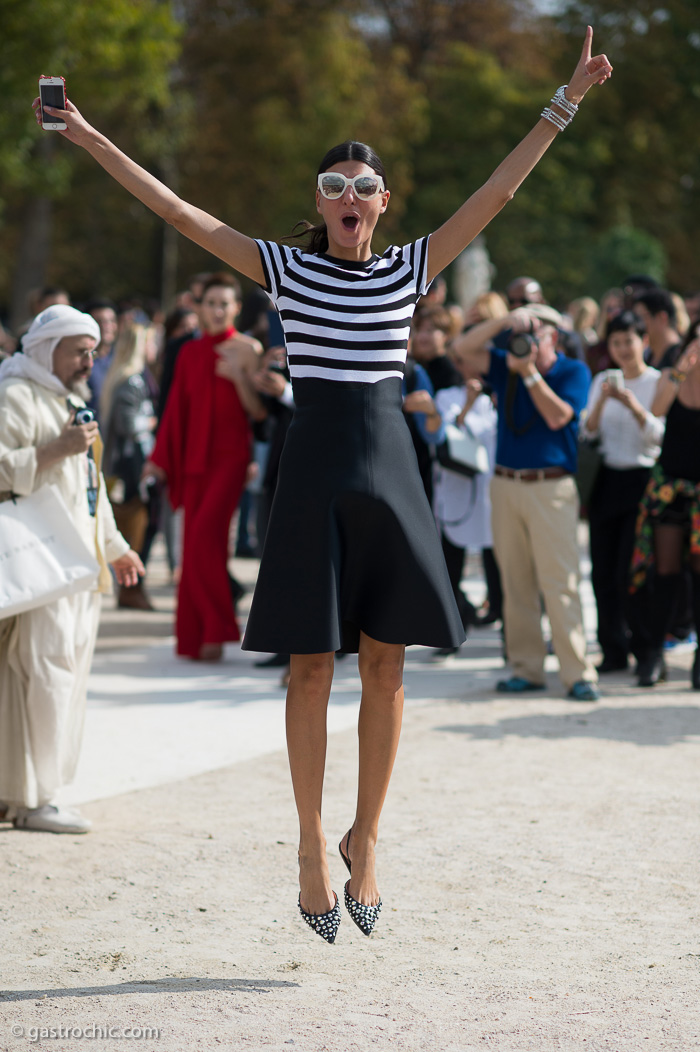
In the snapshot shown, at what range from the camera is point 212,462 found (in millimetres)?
8516

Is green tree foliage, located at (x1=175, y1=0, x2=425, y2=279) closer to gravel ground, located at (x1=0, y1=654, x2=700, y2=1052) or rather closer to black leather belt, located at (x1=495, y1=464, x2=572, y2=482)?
black leather belt, located at (x1=495, y1=464, x2=572, y2=482)

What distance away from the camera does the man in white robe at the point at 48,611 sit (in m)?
4.94

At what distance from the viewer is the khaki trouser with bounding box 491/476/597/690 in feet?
23.7

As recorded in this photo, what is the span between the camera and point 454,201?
3744 centimetres

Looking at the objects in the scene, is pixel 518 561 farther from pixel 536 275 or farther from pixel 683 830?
pixel 536 275

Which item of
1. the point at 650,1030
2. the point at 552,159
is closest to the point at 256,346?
the point at 650,1030

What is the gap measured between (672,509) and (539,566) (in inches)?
34.5

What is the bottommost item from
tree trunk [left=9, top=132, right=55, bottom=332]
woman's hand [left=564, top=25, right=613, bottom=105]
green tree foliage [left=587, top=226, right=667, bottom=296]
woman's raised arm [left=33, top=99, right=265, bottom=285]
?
woman's raised arm [left=33, top=99, right=265, bottom=285]

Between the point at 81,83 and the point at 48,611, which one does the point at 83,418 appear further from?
the point at 81,83

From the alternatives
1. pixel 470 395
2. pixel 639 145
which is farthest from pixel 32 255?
pixel 470 395

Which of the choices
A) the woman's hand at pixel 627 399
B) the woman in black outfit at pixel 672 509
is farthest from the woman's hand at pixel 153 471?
the woman in black outfit at pixel 672 509

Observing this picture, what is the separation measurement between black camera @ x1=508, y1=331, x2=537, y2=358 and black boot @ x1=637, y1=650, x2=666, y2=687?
1987mm

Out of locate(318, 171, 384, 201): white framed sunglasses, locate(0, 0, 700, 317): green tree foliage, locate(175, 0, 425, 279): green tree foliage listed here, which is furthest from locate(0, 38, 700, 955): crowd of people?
locate(175, 0, 425, 279): green tree foliage

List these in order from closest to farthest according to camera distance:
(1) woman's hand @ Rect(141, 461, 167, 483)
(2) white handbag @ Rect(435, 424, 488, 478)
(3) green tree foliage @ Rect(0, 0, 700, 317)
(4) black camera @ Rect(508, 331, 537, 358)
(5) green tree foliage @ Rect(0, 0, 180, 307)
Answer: (4) black camera @ Rect(508, 331, 537, 358) < (2) white handbag @ Rect(435, 424, 488, 478) < (1) woman's hand @ Rect(141, 461, 167, 483) < (5) green tree foliage @ Rect(0, 0, 180, 307) < (3) green tree foliage @ Rect(0, 0, 700, 317)
